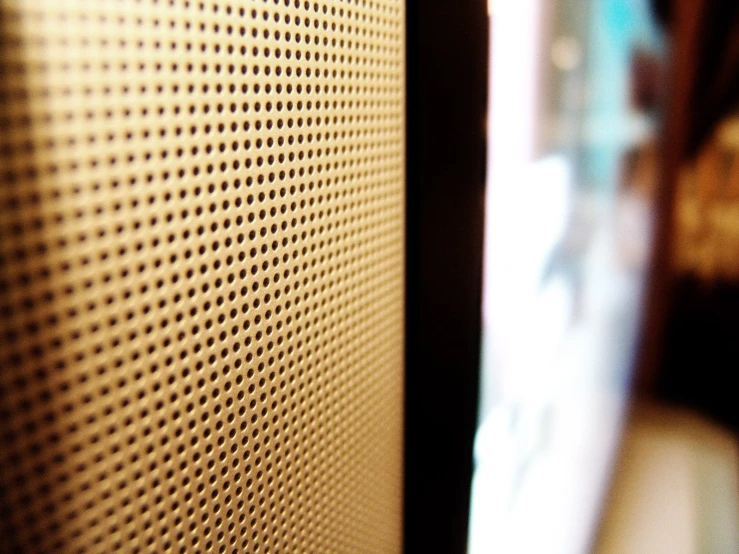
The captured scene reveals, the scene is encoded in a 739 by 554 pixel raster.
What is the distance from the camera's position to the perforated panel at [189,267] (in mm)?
316

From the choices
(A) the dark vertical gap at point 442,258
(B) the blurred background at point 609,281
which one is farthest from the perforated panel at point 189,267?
(B) the blurred background at point 609,281

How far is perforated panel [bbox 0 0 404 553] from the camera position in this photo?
32 cm

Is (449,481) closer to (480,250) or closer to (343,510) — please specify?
(343,510)

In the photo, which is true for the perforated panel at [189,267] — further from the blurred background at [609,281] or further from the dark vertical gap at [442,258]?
the blurred background at [609,281]

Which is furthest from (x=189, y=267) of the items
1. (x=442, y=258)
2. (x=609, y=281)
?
(x=609, y=281)

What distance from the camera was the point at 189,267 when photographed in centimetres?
39

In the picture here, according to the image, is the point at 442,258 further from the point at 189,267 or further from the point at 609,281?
the point at 609,281

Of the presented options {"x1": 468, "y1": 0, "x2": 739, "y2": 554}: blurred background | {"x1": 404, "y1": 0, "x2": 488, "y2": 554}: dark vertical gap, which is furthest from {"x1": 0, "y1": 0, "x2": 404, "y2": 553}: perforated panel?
{"x1": 468, "y1": 0, "x2": 739, "y2": 554}: blurred background

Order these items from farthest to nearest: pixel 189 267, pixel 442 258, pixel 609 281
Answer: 1. pixel 609 281
2. pixel 442 258
3. pixel 189 267

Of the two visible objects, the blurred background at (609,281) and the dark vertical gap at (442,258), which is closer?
the dark vertical gap at (442,258)

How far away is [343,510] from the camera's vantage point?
0.60m

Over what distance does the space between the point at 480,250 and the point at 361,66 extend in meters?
0.29

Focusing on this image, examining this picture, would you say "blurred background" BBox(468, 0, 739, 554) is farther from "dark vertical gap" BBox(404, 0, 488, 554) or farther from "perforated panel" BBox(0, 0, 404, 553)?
"perforated panel" BBox(0, 0, 404, 553)

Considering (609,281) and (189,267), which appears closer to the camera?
(189,267)
